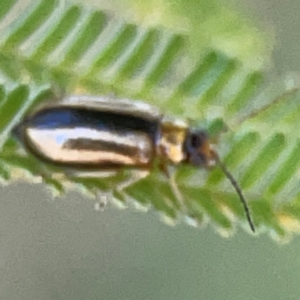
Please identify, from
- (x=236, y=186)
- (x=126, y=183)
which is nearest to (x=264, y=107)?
(x=236, y=186)

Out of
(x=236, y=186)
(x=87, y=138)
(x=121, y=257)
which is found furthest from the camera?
(x=121, y=257)

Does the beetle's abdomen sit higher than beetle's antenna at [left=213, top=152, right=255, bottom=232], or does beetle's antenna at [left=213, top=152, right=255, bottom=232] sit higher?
beetle's antenna at [left=213, top=152, right=255, bottom=232]

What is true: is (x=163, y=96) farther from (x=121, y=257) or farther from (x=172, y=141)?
(x=121, y=257)

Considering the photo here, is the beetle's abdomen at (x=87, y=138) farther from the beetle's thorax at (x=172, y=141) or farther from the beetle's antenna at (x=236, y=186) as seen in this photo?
the beetle's antenna at (x=236, y=186)

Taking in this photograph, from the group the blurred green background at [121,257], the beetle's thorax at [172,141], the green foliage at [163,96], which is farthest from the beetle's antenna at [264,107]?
the blurred green background at [121,257]

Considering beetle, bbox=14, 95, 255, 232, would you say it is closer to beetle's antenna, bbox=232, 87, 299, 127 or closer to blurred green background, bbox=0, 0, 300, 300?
beetle's antenna, bbox=232, 87, 299, 127

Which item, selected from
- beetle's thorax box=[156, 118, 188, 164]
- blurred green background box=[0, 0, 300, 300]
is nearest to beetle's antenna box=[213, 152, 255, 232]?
beetle's thorax box=[156, 118, 188, 164]

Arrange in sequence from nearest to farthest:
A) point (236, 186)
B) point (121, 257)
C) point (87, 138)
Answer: point (236, 186)
point (87, 138)
point (121, 257)
